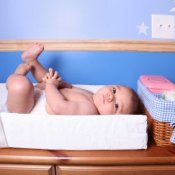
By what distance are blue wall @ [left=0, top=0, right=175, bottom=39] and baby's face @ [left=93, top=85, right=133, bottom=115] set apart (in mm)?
390

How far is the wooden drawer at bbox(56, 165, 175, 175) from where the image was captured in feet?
2.50

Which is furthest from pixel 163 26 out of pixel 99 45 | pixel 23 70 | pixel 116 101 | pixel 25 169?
pixel 25 169

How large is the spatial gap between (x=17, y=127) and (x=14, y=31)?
61 centimetres

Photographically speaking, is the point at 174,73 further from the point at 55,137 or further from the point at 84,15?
the point at 55,137

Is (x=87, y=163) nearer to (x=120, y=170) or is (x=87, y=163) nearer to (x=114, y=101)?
(x=120, y=170)

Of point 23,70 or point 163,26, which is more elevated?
point 163,26

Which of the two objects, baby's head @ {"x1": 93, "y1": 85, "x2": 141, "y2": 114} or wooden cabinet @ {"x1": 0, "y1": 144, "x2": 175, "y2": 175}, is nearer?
wooden cabinet @ {"x1": 0, "y1": 144, "x2": 175, "y2": 175}

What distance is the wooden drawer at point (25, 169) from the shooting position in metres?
0.77

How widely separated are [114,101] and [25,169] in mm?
351

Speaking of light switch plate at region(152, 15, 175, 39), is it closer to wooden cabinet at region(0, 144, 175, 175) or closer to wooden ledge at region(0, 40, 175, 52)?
wooden ledge at region(0, 40, 175, 52)

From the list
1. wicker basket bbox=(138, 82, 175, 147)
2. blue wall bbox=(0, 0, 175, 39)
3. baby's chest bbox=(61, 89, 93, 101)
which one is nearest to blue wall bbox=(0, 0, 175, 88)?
blue wall bbox=(0, 0, 175, 39)

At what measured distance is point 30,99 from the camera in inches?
36.3

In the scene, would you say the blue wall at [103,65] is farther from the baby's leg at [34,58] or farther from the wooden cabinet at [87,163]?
the wooden cabinet at [87,163]

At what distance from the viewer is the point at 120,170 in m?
0.76
